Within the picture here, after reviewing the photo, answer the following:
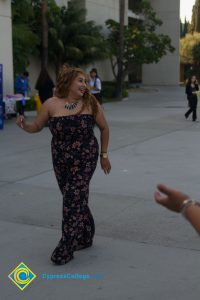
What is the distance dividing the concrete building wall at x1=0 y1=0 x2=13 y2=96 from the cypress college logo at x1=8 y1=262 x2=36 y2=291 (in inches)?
520

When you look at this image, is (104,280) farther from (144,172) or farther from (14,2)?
(14,2)

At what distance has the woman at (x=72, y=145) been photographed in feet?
14.4

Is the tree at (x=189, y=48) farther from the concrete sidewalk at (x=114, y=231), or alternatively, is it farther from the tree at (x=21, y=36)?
the concrete sidewalk at (x=114, y=231)

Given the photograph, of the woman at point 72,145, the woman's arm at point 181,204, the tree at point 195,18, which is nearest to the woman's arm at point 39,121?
the woman at point 72,145


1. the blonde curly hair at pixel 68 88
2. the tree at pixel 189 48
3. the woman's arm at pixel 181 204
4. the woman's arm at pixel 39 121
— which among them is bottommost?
the woman's arm at pixel 181 204

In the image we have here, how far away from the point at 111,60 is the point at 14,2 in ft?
33.7

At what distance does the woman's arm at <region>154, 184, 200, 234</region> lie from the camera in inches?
77.6

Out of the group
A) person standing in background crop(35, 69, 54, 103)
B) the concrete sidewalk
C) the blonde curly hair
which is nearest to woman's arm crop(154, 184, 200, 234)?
the concrete sidewalk

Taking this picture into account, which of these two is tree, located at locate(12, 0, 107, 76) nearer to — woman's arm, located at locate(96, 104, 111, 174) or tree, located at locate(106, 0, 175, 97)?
tree, located at locate(106, 0, 175, 97)

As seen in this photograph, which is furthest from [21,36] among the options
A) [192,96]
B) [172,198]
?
[172,198]

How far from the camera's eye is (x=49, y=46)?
2712 centimetres

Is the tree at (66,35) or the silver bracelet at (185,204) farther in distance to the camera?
the tree at (66,35)

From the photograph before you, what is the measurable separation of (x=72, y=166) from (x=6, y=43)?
1334 cm

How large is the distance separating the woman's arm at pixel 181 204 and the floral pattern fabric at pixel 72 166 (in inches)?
93.6
